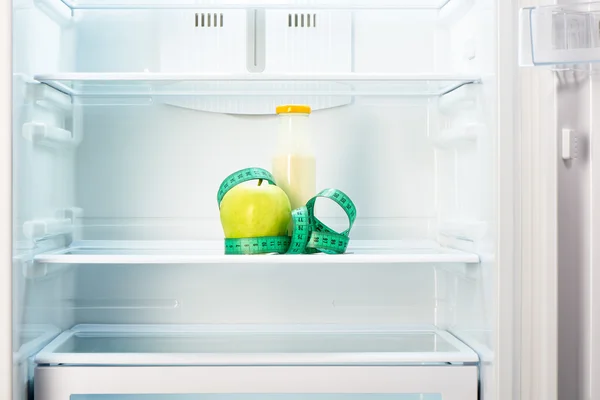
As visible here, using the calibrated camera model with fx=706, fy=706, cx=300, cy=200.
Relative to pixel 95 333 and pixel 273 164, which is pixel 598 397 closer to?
pixel 273 164

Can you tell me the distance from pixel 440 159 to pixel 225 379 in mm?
722

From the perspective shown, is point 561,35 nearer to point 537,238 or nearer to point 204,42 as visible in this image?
point 537,238

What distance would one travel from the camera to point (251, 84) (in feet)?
4.95

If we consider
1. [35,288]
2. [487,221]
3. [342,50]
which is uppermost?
[342,50]

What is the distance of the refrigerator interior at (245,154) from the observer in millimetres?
1582

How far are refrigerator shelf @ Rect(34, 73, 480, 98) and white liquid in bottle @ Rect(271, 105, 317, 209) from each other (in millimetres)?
70

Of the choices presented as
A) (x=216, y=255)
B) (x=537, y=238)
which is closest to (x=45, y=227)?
(x=216, y=255)

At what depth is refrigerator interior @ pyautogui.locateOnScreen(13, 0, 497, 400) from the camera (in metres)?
1.58

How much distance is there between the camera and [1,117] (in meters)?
1.15

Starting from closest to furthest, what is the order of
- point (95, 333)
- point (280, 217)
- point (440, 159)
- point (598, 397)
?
point (598, 397) → point (280, 217) → point (95, 333) → point (440, 159)

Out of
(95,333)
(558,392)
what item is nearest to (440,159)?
(558,392)

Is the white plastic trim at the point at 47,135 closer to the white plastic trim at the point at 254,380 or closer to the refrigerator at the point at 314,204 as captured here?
the refrigerator at the point at 314,204

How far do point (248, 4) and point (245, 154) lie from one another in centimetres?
34

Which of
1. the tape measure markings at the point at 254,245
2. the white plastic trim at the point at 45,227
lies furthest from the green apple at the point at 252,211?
the white plastic trim at the point at 45,227
